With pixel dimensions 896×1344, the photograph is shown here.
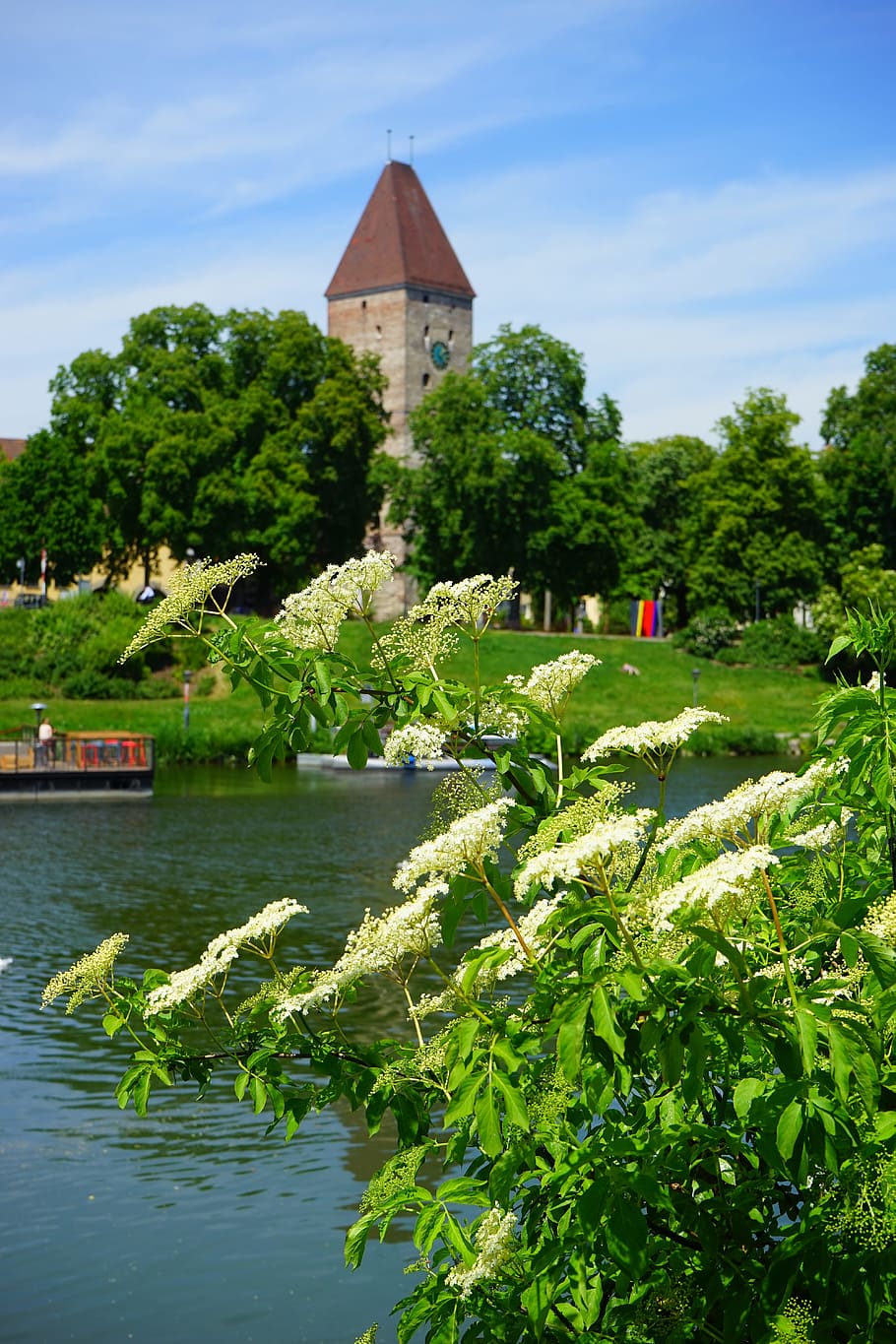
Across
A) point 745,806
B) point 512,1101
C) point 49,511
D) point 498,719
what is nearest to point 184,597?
point 498,719

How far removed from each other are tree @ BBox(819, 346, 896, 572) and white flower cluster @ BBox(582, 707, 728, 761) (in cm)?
7600

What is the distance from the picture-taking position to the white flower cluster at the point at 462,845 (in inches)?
164

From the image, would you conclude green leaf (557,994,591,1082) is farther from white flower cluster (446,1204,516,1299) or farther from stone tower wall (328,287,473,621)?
stone tower wall (328,287,473,621)

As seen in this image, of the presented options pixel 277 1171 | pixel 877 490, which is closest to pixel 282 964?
pixel 277 1171

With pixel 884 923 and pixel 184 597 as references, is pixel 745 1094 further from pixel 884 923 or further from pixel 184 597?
pixel 184 597

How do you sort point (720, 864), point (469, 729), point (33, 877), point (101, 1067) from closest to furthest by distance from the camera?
1. point (720, 864)
2. point (469, 729)
3. point (101, 1067)
4. point (33, 877)

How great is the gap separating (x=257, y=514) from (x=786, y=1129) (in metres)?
68.9

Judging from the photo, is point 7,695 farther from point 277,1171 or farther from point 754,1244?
point 754,1244

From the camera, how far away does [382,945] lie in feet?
15.6

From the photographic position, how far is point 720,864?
3799 millimetres

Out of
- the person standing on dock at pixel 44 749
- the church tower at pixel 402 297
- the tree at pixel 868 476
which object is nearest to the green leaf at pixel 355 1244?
the person standing on dock at pixel 44 749

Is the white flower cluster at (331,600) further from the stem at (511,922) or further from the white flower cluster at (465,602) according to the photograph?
the stem at (511,922)

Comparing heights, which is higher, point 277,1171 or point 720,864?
point 720,864

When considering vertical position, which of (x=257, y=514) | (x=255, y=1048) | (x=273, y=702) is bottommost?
(x=255, y=1048)
